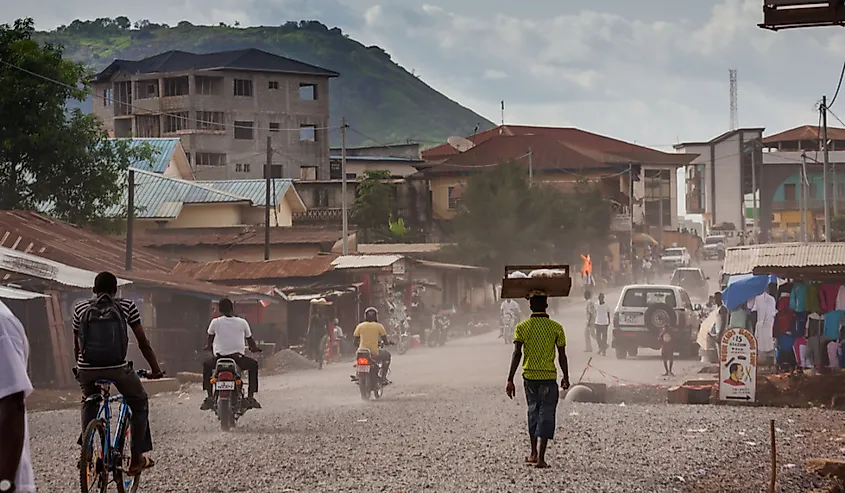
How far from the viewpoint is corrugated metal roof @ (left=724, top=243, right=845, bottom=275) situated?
2019cm

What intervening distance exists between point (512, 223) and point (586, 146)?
46.7 meters

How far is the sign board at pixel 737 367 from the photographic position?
18.3 meters

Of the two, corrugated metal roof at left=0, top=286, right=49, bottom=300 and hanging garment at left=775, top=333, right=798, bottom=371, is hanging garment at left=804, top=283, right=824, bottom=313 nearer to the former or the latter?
hanging garment at left=775, top=333, right=798, bottom=371

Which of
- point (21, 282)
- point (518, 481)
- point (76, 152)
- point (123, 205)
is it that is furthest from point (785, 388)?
point (123, 205)

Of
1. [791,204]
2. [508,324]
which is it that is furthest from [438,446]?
[791,204]

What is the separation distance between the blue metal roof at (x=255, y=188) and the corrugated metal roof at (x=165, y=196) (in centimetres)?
448

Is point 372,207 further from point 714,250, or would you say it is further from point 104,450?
point 104,450

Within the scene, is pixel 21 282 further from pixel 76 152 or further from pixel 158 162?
pixel 158 162

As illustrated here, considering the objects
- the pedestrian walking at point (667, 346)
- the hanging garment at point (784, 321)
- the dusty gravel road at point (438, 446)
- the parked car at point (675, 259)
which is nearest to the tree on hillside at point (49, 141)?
the dusty gravel road at point (438, 446)

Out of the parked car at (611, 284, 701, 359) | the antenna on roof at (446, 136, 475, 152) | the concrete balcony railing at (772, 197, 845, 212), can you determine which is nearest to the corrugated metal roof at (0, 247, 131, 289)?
the parked car at (611, 284, 701, 359)

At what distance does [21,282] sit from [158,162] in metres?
37.0

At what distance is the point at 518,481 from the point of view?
36.8 ft

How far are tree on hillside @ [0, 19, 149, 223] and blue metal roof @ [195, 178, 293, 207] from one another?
15197 mm

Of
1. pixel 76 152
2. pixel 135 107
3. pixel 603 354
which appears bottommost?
pixel 603 354
